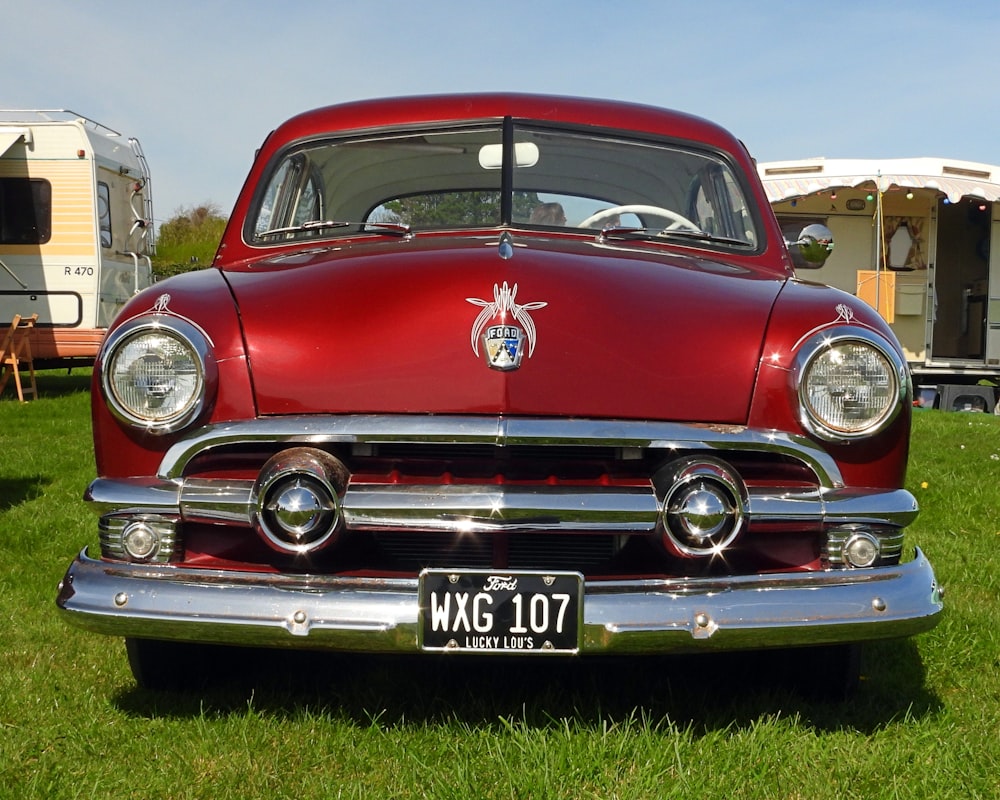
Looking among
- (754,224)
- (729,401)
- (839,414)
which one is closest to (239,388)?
(729,401)

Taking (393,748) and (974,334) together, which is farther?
(974,334)

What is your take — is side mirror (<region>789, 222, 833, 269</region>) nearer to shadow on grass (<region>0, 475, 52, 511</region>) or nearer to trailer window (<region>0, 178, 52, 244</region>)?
shadow on grass (<region>0, 475, 52, 511</region>)

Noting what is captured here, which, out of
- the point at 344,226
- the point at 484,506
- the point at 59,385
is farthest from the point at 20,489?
the point at 59,385

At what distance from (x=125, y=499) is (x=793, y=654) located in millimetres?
1781

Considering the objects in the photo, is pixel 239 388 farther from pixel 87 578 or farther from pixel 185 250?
pixel 185 250

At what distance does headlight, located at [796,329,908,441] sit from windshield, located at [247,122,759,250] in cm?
95

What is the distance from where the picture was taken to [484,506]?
2223mm

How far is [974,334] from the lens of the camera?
13.1 metres

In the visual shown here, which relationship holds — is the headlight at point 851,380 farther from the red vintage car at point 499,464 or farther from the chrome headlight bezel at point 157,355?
the chrome headlight bezel at point 157,355

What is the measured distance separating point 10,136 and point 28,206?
2.57 feet

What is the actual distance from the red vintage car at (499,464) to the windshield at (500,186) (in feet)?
2.04

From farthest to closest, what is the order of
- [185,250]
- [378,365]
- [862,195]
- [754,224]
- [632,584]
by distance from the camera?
[185,250] → [862,195] → [754,224] → [378,365] → [632,584]

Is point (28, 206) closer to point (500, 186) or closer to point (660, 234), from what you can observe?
point (500, 186)

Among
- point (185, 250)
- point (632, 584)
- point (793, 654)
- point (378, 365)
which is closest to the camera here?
point (632, 584)
